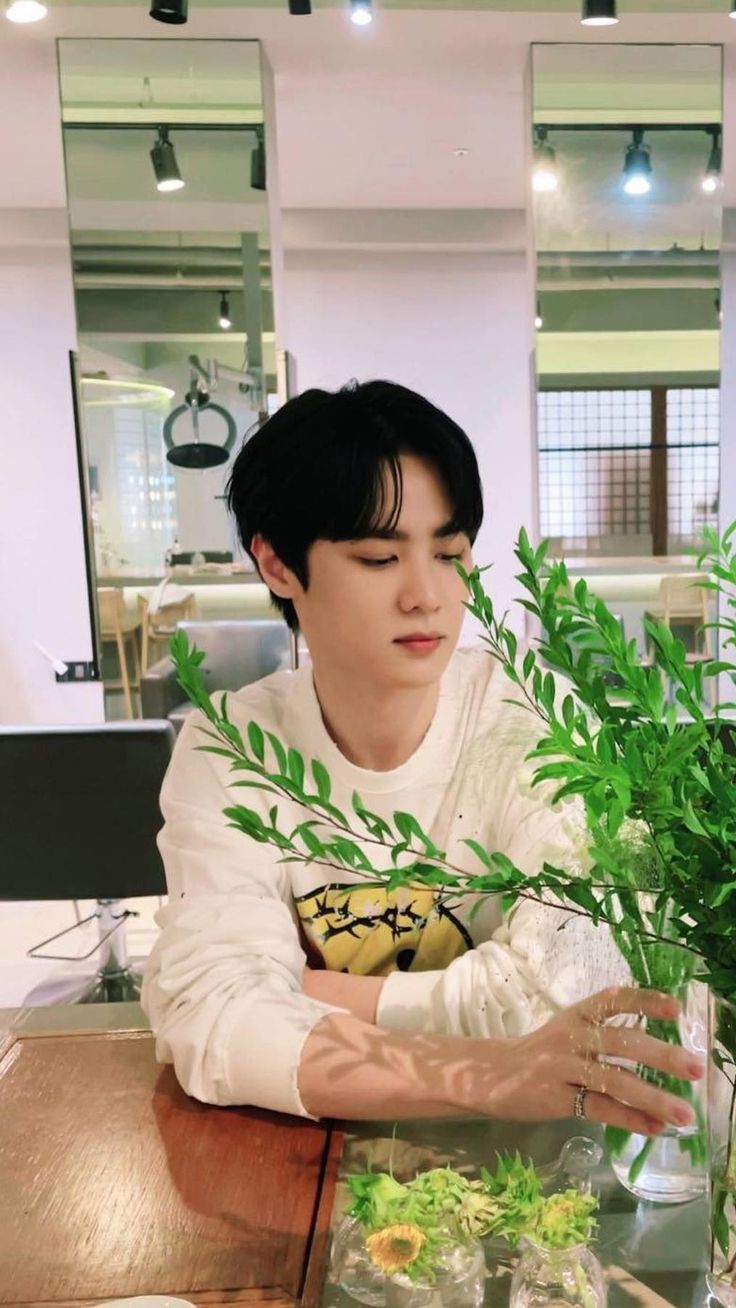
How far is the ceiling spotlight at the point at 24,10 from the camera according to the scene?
308cm

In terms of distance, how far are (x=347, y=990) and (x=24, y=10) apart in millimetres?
3154

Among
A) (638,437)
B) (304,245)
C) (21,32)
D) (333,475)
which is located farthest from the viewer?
(638,437)

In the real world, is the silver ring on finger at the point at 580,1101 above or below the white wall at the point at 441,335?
below

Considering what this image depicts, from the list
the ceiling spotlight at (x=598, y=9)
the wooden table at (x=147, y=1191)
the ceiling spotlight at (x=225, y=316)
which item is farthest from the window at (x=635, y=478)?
the wooden table at (x=147, y=1191)

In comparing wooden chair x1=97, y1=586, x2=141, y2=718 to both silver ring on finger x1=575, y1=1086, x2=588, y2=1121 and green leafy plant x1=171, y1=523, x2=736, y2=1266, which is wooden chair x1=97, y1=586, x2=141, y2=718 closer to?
silver ring on finger x1=575, y1=1086, x2=588, y2=1121

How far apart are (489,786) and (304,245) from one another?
533 centimetres

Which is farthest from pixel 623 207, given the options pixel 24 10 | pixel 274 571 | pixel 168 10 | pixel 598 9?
pixel 274 571

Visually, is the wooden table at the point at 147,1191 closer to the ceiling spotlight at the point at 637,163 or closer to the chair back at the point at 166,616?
the chair back at the point at 166,616

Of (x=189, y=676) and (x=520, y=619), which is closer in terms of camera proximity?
(x=189, y=676)

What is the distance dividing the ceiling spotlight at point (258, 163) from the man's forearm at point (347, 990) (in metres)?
3.14

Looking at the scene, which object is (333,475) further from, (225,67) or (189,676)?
(225,67)

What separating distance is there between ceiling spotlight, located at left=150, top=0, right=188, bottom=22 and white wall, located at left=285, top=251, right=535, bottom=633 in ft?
12.2

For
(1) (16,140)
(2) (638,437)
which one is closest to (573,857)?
(1) (16,140)

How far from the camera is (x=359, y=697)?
1183mm
